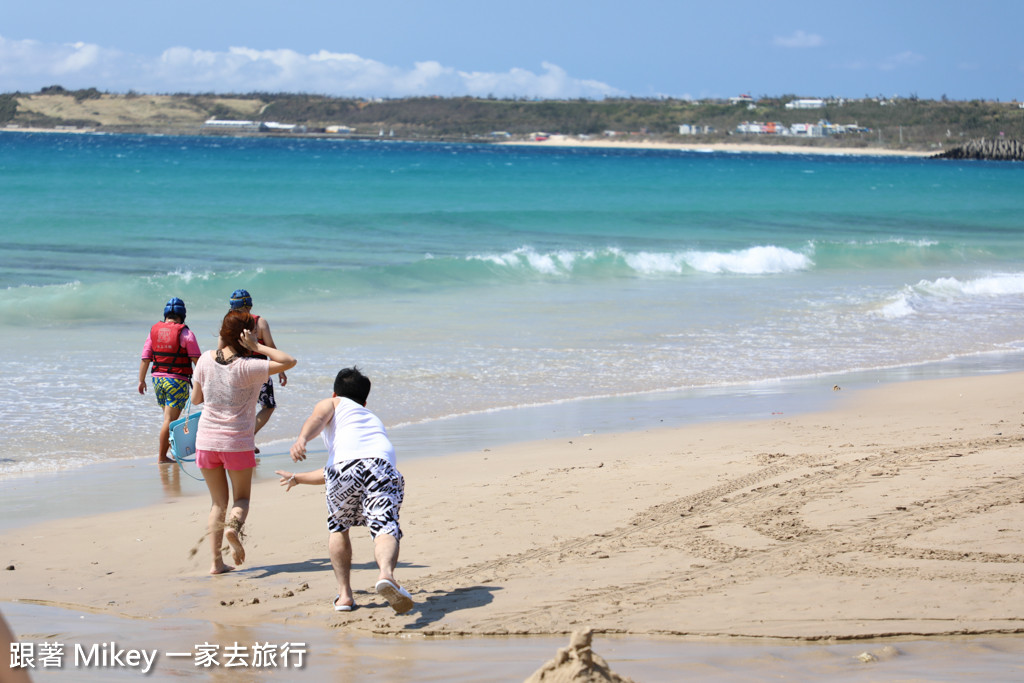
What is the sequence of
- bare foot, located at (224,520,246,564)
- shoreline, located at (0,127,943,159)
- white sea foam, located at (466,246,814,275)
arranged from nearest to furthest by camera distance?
1. bare foot, located at (224,520,246,564)
2. white sea foam, located at (466,246,814,275)
3. shoreline, located at (0,127,943,159)

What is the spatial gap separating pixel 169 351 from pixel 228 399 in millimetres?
3019

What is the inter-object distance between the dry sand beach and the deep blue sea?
2.36 meters

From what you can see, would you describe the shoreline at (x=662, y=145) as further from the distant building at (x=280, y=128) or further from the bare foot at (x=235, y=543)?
the bare foot at (x=235, y=543)

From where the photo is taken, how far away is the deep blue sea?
34.7ft

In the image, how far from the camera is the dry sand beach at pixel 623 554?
14.8 feet

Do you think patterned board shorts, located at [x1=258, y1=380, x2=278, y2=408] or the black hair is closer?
the black hair

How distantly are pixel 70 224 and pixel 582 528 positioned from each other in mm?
26777

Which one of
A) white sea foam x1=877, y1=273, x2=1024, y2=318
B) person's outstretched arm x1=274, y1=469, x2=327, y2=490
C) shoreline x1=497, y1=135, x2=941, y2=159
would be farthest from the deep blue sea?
shoreline x1=497, y1=135, x2=941, y2=159

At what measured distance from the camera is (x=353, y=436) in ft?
15.9

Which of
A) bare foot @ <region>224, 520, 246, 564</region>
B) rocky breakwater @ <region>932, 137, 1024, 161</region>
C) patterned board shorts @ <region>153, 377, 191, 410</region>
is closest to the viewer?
bare foot @ <region>224, 520, 246, 564</region>

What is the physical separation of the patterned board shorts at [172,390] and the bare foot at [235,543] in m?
3.07

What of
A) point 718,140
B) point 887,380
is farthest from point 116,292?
point 718,140

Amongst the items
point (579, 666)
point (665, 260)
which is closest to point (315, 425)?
point (579, 666)

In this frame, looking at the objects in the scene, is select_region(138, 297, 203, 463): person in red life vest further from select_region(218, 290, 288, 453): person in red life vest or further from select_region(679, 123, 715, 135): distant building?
select_region(679, 123, 715, 135): distant building
